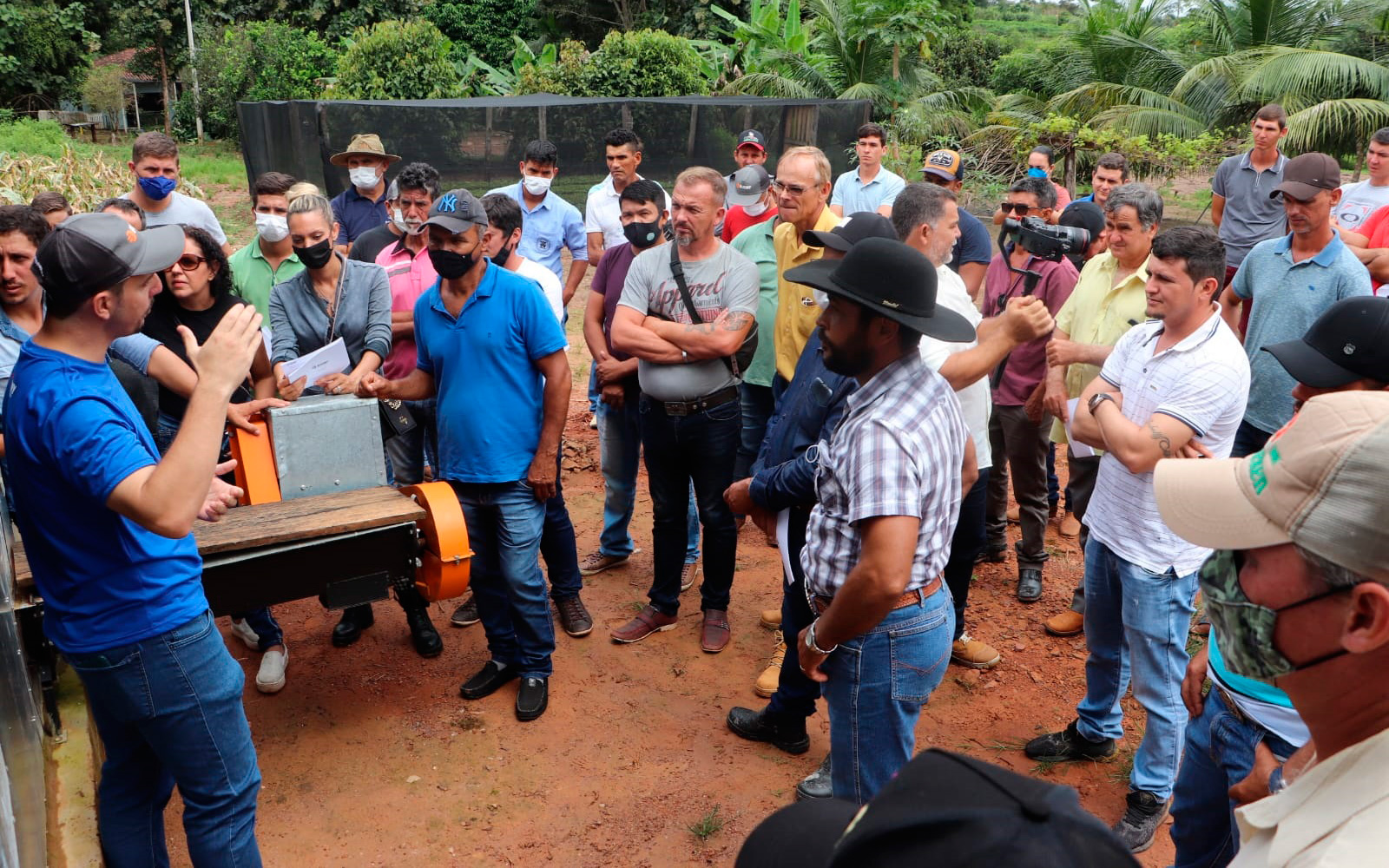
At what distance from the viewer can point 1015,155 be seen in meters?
14.9

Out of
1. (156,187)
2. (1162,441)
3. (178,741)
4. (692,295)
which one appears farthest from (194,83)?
(1162,441)

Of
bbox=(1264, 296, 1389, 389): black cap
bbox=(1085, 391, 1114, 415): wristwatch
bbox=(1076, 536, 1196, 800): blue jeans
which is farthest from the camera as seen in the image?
bbox=(1085, 391, 1114, 415): wristwatch

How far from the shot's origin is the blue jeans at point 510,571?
13.9 ft

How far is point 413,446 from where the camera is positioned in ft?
17.2

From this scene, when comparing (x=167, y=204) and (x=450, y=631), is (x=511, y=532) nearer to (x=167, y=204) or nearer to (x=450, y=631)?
(x=450, y=631)

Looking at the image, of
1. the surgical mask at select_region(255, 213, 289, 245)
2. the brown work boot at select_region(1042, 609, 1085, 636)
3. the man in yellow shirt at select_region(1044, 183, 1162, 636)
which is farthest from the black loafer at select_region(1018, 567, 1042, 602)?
the surgical mask at select_region(255, 213, 289, 245)

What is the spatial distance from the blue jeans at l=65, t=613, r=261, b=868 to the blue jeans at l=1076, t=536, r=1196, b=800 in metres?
2.83

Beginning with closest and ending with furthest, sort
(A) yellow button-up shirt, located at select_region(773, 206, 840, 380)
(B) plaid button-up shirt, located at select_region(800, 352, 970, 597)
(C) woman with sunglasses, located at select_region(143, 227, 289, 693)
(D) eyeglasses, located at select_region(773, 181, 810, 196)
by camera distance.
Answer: (B) plaid button-up shirt, located at select_region(800, 352, 970, 597) < (C) woman with sunglasses, located at select_region(143, 227, 289, 693) < (A) yellow button-up shirt, located at select_region(773, 206, 840, 380) < (D) eyeglasses, located at select_region(773, 181, 810, 196)

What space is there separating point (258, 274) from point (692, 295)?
223 cm

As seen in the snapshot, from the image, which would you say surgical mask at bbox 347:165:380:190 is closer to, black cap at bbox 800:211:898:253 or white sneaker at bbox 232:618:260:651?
white sneaker at bbox 232:618:260:651

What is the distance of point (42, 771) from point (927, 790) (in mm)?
3501

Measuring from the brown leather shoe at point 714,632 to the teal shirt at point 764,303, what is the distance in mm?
1264

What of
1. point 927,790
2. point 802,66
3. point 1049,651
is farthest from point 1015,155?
point 927,790

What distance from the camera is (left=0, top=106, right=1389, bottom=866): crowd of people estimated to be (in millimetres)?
1401
